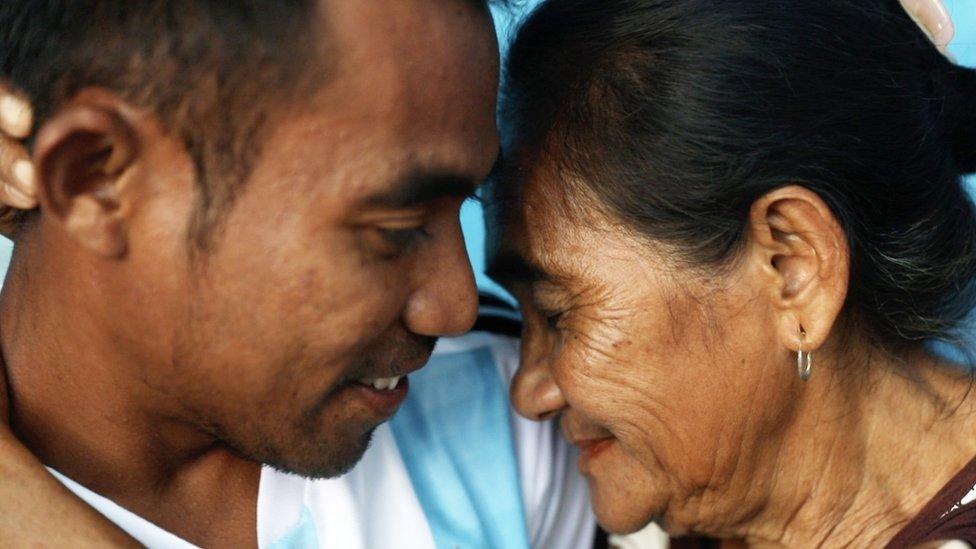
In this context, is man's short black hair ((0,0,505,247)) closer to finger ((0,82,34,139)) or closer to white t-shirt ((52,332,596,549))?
finger ((0,82,34,139))

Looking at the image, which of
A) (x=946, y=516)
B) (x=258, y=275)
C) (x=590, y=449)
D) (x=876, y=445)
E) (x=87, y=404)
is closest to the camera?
(x=258, y=275)

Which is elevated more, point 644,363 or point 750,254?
point 750,254

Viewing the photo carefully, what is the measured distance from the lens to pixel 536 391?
1.98m

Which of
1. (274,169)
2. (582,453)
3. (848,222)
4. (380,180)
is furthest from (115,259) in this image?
(848,222)

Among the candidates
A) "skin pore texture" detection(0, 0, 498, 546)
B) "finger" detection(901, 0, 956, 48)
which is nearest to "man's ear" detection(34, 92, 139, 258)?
"skin pore texture" detection(0, 0, 498, 546)

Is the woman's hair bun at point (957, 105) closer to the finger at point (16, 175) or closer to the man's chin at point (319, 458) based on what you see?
the man's chin at point (319, 458)

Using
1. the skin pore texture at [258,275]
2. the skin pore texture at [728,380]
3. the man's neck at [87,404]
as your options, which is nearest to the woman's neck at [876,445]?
the skin pore texture at [728,380]

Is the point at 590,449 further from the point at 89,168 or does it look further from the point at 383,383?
the point at 89,168

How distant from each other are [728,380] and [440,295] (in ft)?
1.60

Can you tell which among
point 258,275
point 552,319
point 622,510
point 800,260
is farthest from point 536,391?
point 258,275

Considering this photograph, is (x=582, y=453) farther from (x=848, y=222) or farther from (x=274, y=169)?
(x=274, y=169)

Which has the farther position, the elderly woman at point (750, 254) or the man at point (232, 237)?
the elderly woman at point (750, 254)

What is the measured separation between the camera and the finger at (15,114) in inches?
58.9

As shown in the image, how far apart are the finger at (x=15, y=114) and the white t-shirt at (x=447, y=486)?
47 cm
